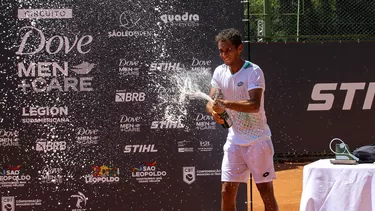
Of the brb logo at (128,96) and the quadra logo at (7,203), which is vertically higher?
the brb logo at (128,96)

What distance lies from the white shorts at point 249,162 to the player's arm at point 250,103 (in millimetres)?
339

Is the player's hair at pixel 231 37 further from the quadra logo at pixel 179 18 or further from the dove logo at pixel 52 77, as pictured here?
the dove logo at pixel 52 77

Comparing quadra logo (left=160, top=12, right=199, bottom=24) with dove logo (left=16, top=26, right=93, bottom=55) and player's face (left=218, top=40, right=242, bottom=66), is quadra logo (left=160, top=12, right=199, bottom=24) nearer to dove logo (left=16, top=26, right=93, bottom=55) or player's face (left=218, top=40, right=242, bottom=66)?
dove logo (left=16, top=26, right=93, bottom=55)

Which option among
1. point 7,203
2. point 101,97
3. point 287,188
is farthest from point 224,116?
point 287,188

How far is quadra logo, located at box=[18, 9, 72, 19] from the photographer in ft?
20.5

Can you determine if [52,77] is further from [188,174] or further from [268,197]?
[268,197]

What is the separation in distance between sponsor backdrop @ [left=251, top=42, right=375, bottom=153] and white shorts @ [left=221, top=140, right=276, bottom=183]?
5.41 metres

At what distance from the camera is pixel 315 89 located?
1089 cm

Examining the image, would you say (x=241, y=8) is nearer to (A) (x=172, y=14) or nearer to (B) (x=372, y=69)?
(A) (x=172, y=14)

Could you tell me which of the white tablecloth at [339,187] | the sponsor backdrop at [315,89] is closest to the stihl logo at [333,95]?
the sponsor backdrop at [315,89]

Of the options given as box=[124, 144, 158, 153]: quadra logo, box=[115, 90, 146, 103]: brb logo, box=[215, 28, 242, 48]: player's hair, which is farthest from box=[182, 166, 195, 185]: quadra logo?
box=[215, 28, 242, 48]: player's hair

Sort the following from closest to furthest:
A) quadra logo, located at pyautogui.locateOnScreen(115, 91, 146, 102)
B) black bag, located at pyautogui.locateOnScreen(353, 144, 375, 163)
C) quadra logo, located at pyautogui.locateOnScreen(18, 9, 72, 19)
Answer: black bag, located at pyautogui.locateOnScreen(353, 144, 375, 163) → quadra logo, located at pyautogui.locateOnScreen(18, 9, 72, 19) → quadra logo, located at pyautogui.locateOnScreen(115, 91, 146, 102)

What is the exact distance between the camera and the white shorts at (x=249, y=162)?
5.43 metres

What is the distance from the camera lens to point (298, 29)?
1181 cm
